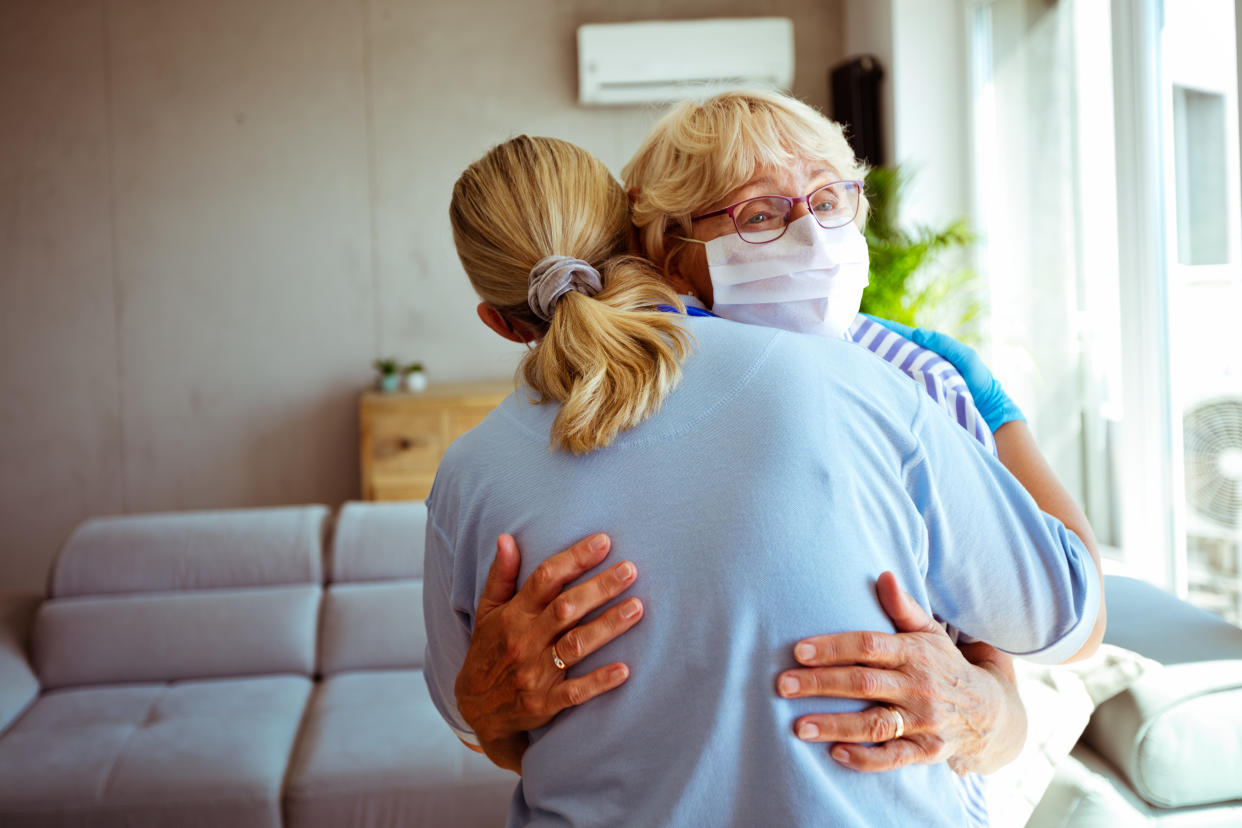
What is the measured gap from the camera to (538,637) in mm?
853

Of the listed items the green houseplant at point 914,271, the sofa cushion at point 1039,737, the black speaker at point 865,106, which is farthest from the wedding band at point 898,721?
the black speaker at point 865,106

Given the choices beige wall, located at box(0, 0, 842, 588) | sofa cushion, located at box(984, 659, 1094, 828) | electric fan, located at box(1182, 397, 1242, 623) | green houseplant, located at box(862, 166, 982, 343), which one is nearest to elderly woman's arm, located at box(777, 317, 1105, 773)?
sofa cushion, located at box(984, 659, 1094, 828)

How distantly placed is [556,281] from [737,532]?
0.95 ft

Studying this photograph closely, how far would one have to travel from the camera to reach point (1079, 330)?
3.30 m

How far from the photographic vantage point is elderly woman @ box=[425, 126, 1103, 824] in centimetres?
74

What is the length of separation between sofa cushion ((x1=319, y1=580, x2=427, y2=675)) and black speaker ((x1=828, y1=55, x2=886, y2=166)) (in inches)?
114

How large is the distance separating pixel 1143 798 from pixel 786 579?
3.69 ft

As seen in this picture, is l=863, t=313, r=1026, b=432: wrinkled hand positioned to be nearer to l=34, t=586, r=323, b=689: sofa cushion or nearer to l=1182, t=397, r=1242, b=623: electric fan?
l=1182, t=397, r=1242, b=623: electric fan

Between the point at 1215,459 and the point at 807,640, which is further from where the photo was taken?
the point at 1215,459

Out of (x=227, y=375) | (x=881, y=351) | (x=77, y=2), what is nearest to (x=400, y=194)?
(x=227, y=375)

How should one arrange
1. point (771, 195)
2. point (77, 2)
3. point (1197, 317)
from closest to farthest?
point (771, 195), point (1197, 317), point (77, 2)

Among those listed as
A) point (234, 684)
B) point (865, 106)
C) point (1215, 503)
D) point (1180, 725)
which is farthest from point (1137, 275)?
point (234, 684)

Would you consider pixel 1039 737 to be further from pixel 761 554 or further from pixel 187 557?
pixel 187 557

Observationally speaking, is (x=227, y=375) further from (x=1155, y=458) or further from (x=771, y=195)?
(x=771, y=195)
